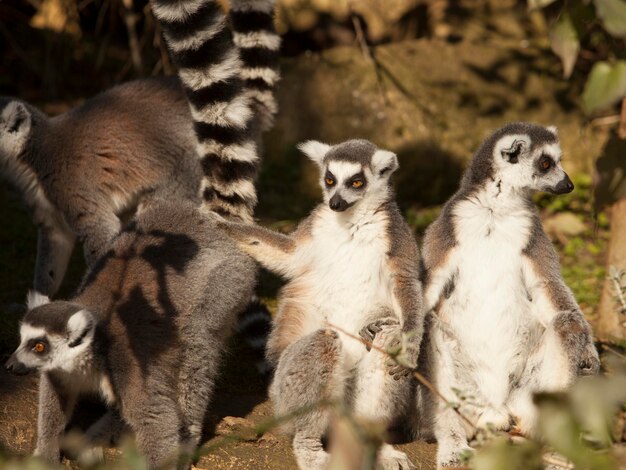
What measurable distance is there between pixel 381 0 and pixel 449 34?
907mm

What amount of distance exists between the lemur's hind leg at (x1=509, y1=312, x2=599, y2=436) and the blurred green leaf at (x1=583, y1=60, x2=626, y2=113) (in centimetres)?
243

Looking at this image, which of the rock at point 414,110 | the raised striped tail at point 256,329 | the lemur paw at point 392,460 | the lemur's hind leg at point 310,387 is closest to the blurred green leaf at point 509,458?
the lemur's hind leg at point 310,387

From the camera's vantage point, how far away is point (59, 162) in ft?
20.9

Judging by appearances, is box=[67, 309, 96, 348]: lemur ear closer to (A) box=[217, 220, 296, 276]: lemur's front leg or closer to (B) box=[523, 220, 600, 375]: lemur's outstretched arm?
(A) box=[217, 220, 296, 276]: lemur's front leg

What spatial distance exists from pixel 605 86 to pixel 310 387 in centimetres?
252

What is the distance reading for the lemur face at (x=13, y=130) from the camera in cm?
638

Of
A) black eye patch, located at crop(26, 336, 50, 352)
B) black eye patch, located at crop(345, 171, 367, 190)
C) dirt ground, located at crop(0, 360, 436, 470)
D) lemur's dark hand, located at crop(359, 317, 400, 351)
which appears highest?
black eye patch, located at crop(345, 171, 367, 190)

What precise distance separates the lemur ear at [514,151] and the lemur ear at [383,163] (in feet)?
2.01

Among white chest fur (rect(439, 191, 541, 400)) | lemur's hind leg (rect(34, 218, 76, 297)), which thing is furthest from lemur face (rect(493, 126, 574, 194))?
lemur's hind leg (rect(34, 218, 76, 297))

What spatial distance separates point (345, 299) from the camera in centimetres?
462

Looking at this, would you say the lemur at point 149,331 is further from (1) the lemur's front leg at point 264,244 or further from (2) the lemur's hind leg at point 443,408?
(2) the lemur's hind leg at point 443,408

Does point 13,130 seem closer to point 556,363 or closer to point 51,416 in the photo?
point 51,416

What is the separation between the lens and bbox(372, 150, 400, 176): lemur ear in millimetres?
4730

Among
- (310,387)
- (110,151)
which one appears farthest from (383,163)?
(110,151)
